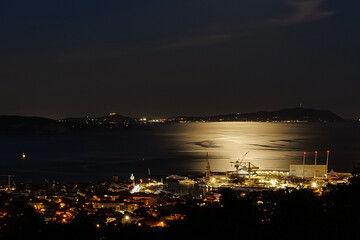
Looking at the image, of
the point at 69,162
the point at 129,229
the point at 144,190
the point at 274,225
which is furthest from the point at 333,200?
the point at 69,162

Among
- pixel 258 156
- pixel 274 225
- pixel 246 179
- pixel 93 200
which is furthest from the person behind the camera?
pixel 258 156

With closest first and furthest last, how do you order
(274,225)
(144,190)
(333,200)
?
(274,225), (333,200), (144,190)

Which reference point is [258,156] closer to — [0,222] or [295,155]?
[295,155]

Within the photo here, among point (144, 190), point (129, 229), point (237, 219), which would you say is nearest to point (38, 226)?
point (129, 229)

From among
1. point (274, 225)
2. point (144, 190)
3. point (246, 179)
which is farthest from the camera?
point (246, 179)

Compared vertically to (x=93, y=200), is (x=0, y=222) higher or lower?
higher

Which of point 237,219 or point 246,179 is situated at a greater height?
point 237,219

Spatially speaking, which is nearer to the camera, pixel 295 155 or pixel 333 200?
pixel 333 200

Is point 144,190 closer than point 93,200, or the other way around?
point 93,200

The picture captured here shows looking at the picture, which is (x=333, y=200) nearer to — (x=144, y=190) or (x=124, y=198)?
(x=124, y=198)
